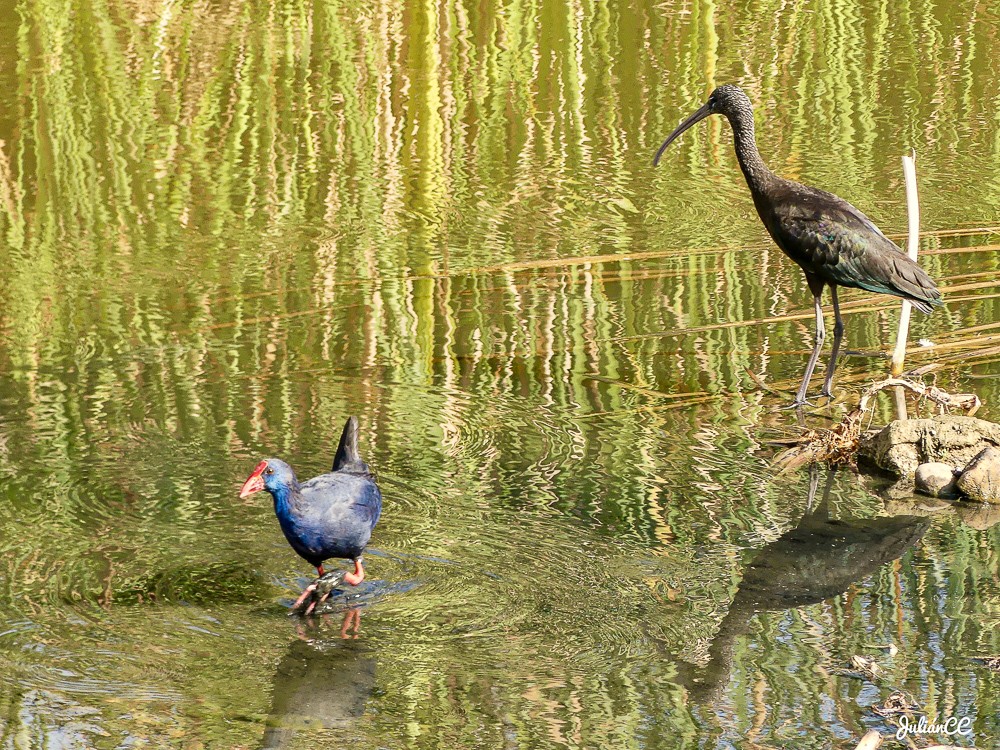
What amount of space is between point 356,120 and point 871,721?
7.21 meters

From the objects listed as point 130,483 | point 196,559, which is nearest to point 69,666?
point 196,559

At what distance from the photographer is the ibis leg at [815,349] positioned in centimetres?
729

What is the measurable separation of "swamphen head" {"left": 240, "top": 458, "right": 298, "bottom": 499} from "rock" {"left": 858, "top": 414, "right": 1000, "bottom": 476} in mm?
2661

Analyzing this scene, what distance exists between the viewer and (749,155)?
7852mm

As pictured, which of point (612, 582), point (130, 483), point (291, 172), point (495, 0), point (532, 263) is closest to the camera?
point (612, 582)

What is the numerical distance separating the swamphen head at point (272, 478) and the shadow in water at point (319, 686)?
0.49m

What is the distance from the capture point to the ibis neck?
7.75m

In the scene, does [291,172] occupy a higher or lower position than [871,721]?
higher

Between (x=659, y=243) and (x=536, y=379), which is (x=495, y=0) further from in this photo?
(x=536, y=379)

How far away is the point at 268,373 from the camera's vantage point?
24.5 feet

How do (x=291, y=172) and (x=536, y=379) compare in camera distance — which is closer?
(x=536, y=379)

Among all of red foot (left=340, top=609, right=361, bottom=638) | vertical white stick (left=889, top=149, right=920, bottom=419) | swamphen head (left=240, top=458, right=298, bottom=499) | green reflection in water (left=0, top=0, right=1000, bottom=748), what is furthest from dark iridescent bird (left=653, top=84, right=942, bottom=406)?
swamphen head (left=240, top=458, right=298, bottom=499)

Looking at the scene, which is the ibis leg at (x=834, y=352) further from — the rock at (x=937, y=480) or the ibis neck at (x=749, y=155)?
the rock at (x=937, y=480)

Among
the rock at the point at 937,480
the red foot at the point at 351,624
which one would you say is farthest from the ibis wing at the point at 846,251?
the red foot at the point at 351,624
